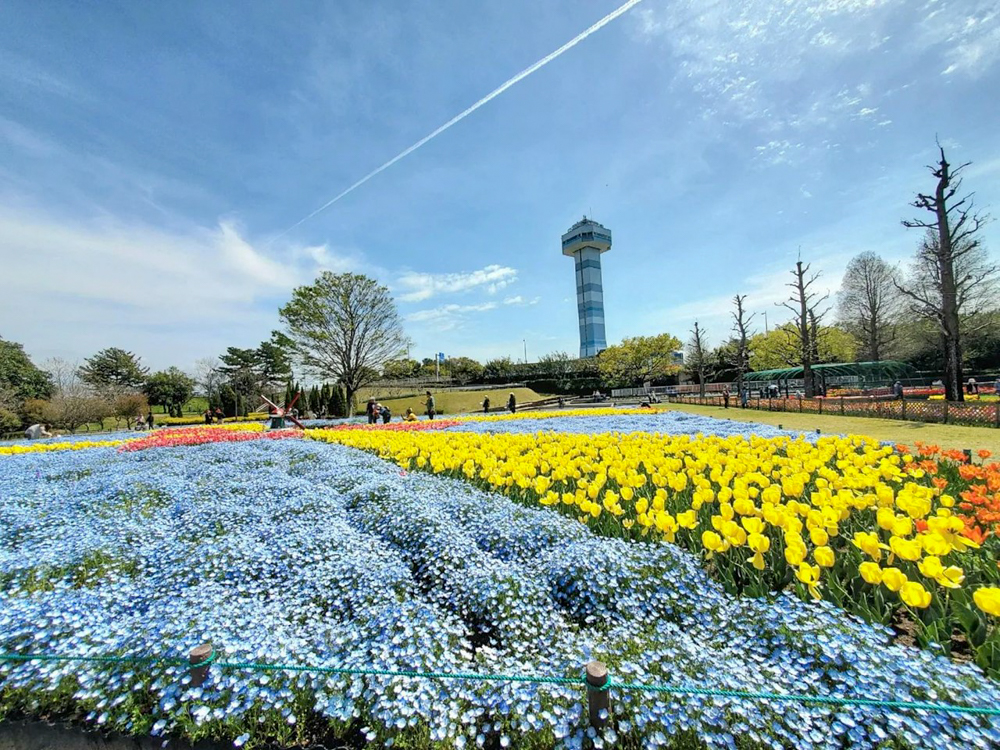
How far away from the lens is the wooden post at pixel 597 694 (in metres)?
1.79

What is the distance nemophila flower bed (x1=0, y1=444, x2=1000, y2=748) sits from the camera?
6.08ft

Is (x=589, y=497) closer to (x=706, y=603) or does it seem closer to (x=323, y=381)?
(x=706, y=603)

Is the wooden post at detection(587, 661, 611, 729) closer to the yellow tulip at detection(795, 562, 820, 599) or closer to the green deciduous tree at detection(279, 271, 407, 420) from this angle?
the yellow tulip at detection(795, 562, 820, 599)

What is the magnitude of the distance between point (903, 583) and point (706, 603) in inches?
40.6

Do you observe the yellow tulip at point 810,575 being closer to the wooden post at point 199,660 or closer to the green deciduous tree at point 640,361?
the wooden post at point 199,660

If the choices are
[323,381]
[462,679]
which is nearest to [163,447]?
[462,679]

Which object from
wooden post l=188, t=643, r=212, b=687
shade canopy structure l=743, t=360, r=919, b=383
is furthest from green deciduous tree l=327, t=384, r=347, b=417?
shade canopy structure l=743, t=360, r=919, b=383

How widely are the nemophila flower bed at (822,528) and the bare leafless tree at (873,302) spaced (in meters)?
47.7

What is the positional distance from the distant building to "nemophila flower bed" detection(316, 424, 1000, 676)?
92.5 m

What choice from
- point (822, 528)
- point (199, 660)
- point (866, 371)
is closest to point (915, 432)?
point (822, 528)

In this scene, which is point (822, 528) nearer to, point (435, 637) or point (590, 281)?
point (435, 637)

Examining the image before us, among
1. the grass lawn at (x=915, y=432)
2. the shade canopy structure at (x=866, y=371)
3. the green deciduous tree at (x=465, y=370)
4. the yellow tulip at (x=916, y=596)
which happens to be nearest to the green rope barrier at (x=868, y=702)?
the yellow tulip at (x=916, y=596)

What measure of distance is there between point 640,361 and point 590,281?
49.5 meters

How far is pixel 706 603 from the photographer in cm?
287
